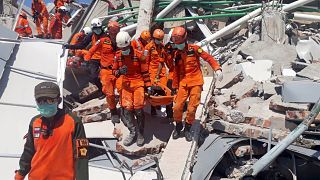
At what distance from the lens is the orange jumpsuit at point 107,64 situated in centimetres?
661

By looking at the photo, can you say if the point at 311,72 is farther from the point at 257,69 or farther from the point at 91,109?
the point at 91,109

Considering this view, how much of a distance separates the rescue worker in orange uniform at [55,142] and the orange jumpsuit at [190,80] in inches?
96.6

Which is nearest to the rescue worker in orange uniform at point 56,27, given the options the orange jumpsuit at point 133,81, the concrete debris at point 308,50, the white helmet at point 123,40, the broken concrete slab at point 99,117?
the broken concrete slab at point 99,117

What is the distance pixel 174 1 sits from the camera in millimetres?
9633

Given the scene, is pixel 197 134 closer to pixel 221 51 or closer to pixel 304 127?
pixel 304 127

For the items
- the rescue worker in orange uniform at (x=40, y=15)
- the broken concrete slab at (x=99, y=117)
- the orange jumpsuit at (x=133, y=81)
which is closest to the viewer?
the orange jumpsuit at (x=133, y=81)

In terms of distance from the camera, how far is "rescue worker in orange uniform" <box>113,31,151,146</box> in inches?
231

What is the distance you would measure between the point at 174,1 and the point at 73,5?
4.60 metres

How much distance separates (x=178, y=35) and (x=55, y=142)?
2600 mm

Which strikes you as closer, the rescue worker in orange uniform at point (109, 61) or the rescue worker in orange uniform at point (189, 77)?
the rescue worker in orange uniform at point (189, 77)

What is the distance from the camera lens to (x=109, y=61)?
6.79m

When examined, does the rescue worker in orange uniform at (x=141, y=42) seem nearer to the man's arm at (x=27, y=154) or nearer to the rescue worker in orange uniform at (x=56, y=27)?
the man's arm at (x=27, y=154)

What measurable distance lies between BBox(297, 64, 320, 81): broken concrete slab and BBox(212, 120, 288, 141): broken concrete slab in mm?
1229

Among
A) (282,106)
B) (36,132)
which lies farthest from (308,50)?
(36,132)
